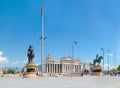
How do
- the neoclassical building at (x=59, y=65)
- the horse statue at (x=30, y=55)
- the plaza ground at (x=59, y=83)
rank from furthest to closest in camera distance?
the neoclassical building at (x=59, y=65), the horse statue at (x=30, y=55), the plaza ground at (x=59, y=83)

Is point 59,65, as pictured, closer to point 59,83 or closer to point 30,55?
point 30,55

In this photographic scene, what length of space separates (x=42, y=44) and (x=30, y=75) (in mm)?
8301

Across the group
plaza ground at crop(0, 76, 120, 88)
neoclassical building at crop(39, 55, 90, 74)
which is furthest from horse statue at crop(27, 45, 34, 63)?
neoclassical building at crop(39, 55, 90, 74)

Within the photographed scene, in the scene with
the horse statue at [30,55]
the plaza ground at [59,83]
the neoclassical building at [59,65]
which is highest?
the horse statue at [30,55]

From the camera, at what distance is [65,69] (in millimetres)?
168375

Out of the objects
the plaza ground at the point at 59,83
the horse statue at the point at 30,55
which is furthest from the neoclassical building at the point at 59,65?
the plaza ground at the point at 59,83

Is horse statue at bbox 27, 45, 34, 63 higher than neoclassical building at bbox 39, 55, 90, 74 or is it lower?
higher

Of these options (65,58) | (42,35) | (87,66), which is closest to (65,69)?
(65,58)

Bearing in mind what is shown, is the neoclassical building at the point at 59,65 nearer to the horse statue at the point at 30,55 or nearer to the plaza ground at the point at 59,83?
the horse statue at the point at 30,55

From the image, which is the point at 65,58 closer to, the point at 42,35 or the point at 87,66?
the point at 87,66

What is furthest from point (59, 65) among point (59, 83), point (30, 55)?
point (59, 83)

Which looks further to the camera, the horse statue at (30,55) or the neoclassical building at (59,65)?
the neoclassical building at (59,65)

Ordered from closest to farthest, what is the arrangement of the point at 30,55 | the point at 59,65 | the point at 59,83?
1. the point at 59,83
2. the point at 30,55
3. the point at 59,65

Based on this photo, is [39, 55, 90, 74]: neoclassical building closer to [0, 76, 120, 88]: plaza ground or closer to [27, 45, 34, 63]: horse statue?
[27, 45, 34, 63]: horse statue
